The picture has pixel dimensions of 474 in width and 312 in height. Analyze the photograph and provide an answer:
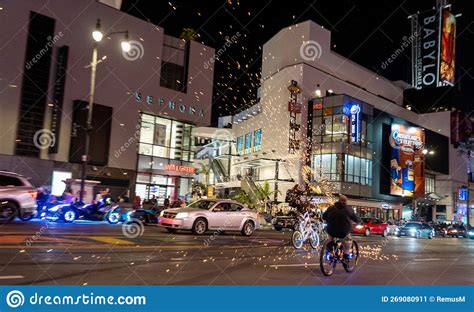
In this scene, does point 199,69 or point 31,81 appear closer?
point 31,81

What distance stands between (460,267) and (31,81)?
2779 cm

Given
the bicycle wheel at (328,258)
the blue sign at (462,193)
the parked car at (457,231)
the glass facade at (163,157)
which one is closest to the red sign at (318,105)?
the glass facade at (163,157)

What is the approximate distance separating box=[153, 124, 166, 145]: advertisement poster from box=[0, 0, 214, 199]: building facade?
3.3 inches

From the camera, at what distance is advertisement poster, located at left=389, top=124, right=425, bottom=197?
5197 centimetres

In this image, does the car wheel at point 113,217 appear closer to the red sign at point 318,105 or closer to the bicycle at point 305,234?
the bicycle at point 305,234

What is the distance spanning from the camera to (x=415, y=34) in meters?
60.7

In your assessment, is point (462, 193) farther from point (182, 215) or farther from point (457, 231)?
point (182, 215)

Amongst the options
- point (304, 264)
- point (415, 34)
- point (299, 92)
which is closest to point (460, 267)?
point (304, 264)

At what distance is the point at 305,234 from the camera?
16.3 metres

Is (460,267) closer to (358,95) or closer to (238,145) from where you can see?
(358,95)

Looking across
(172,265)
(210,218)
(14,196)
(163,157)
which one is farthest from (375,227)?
(172,265)

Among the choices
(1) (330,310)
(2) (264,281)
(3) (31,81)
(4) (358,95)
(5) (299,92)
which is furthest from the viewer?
(4) (358,95)

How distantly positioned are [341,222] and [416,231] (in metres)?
28.9

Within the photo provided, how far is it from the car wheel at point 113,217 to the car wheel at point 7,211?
5.26 m
